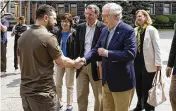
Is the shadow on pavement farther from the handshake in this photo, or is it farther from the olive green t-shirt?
the olive green t-shirt

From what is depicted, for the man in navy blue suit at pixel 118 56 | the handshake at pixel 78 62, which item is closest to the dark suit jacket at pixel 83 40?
the handshake at pixel 78 62

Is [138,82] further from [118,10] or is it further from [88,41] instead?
[118,10]

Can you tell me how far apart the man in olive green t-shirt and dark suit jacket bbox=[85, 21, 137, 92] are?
2.47ft

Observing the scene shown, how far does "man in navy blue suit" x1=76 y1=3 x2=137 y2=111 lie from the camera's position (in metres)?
4.46

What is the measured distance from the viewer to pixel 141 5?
41.4 m

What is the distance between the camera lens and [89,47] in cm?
584

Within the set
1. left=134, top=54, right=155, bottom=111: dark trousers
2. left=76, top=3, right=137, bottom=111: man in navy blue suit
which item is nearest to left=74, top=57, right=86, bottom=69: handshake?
left=76, top=3, right=137, bottom=111: man in navy blue suit

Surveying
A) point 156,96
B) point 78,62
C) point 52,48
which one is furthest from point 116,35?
point 156,96

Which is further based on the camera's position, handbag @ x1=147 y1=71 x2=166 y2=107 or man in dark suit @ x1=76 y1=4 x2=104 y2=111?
man in dark suit @ x1=76 y1=4 x2=104 y2=111

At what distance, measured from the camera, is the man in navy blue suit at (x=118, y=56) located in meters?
4.46

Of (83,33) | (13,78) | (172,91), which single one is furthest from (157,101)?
(13,78)

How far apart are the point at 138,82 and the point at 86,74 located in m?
1.16

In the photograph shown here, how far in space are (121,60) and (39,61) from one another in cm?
108

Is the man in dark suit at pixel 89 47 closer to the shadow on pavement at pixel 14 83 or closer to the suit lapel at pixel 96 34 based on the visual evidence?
the suit lapel at pixel 96 34
